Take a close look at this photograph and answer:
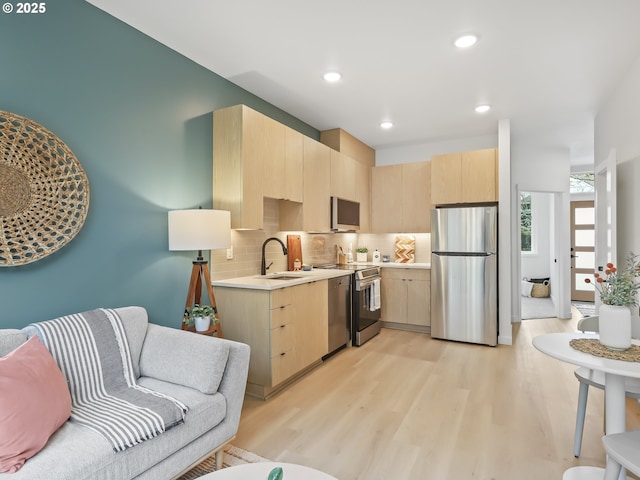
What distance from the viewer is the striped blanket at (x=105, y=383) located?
5.06 ft

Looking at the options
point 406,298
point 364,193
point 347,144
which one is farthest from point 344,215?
point 406,298

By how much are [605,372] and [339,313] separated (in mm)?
2572

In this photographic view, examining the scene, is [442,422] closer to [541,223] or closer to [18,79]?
[18,79]

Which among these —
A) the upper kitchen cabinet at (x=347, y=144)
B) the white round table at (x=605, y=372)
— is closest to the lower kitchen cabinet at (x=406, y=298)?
the upper kitchen cabinet at (x=347, y=144)

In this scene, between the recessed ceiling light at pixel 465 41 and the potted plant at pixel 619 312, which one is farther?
the recessed ceiling light at pixel 465 41

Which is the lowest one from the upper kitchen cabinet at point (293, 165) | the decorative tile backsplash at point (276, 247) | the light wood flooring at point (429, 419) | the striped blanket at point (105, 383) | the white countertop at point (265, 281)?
the light wood flooring at point (429, 419)

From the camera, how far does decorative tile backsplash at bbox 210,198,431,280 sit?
3.31m

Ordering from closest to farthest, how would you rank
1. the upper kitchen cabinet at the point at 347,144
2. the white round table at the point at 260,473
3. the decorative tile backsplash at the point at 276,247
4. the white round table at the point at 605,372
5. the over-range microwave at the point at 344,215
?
the white round table at the point at 260,473 → the white round table at the point at 605,372 → the decorative tile backsplash at the point at 276,247 → the over-range microwave at the point at 344,215 → the upper kitchen cabinet at the point at 347,144

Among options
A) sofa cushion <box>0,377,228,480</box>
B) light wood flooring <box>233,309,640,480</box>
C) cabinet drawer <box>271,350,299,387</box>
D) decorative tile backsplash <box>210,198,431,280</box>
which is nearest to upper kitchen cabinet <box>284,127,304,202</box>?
decorative tile backsplash <box>210,198,431,280</box>

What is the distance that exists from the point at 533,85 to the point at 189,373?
3.66 meters

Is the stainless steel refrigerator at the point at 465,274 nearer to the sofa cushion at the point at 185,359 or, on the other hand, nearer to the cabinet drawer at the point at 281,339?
the cabinet drawer at the point at 281,339

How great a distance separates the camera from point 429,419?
2.56 metres

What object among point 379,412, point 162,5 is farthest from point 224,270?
point 162,5

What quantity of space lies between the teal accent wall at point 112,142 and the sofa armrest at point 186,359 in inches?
19.1
